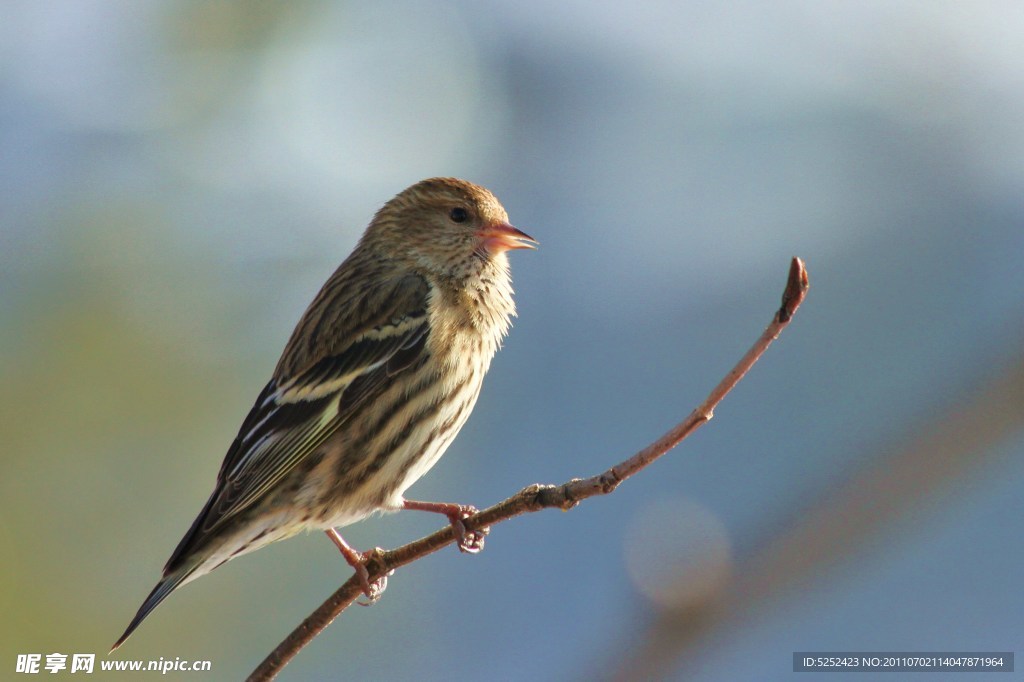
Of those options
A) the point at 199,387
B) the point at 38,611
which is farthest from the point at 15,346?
the point at 38,611

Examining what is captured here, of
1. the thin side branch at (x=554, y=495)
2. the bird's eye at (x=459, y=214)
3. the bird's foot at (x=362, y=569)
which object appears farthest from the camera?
the bird's eye at (x=459, y=214)

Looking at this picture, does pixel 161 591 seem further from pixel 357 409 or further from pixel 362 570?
pixel 357 409

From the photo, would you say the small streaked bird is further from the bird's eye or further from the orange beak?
the bird's eye

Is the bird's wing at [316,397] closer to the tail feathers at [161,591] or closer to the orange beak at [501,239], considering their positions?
the tail feathers at [161,591]

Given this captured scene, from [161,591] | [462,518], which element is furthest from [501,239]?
[161,591]

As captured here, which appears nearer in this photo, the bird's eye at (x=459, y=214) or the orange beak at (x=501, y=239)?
the orange beak at (x=501, y=239)

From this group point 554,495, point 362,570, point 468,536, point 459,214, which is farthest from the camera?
point 459,214

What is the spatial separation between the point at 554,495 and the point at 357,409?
4.66 feet

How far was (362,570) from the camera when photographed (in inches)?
138

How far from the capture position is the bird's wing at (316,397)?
4078 millimetres

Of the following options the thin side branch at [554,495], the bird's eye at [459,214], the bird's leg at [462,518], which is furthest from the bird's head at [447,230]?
the thin side branch at [554,495]

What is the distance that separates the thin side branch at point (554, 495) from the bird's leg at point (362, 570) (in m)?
0.03

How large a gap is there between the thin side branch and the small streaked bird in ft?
1.26

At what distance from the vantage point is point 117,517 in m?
6.95
